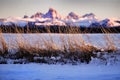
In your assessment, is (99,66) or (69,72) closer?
(69,72)

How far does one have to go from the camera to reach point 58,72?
94.1 inches

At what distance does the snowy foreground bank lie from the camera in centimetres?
226

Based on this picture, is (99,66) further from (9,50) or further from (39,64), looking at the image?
(9,50)

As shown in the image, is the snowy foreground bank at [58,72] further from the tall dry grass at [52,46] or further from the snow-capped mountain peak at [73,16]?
the snow-capped mountain peak at [73,16]

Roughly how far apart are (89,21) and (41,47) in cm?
65

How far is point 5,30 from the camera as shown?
116 inches

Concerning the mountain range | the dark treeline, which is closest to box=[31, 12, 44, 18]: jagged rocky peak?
the mountain range

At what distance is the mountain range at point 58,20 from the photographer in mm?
2945

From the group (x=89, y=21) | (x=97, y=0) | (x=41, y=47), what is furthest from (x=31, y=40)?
(x=97, y=0)

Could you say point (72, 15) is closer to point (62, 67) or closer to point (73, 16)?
point (73, 16)

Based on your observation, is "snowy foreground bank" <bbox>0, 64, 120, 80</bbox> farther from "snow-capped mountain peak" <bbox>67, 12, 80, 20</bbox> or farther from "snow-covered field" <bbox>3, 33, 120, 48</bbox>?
"snow-capped mountain peak" <bbox>67, 12, 80, 20</bbox>

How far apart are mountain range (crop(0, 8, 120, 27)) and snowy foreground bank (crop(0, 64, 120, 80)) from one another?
1.83 feet

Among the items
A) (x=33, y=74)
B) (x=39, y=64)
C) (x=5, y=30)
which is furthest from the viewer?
(x=5, y=30)

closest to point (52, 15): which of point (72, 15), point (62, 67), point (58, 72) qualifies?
point (72, 15)
